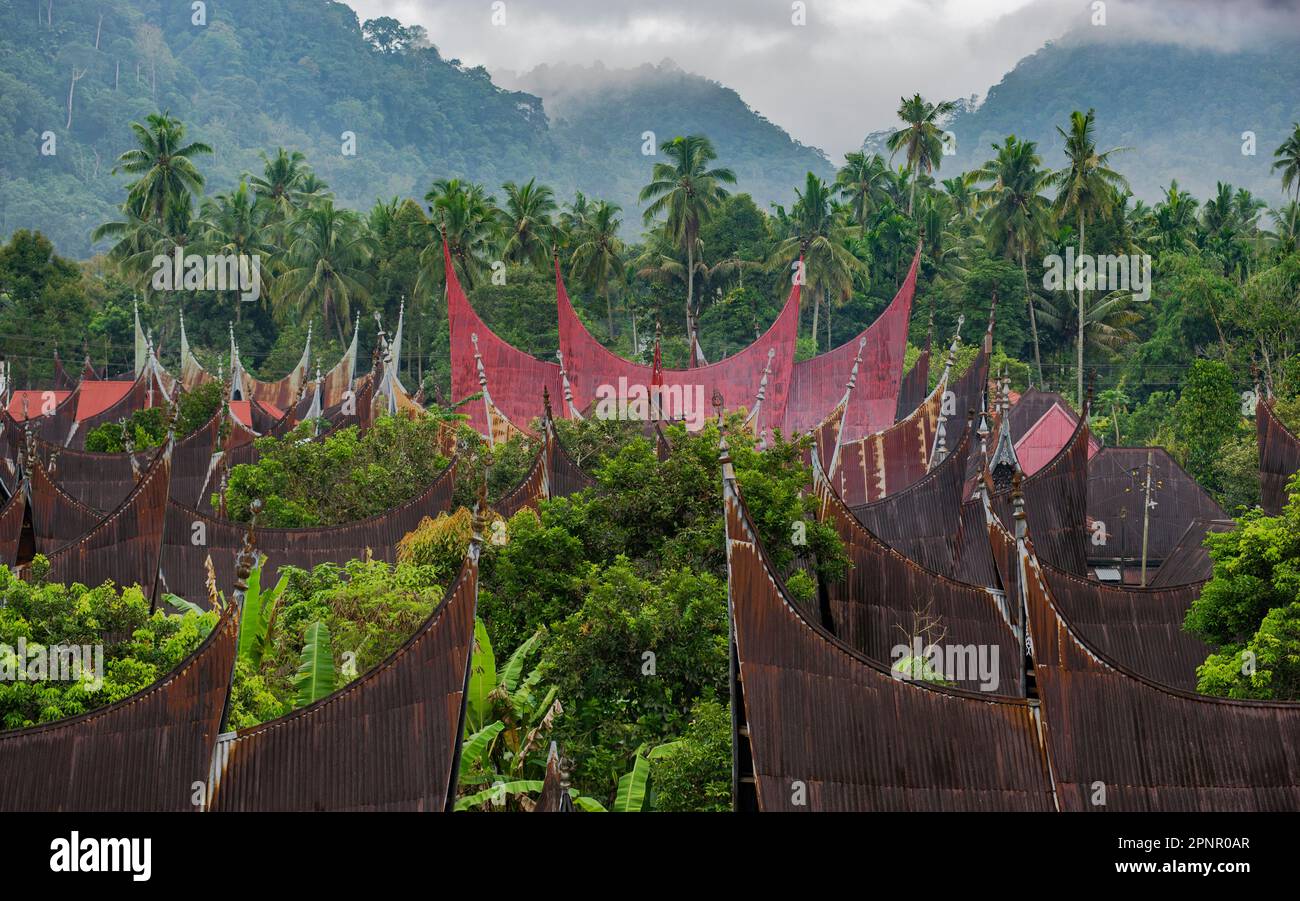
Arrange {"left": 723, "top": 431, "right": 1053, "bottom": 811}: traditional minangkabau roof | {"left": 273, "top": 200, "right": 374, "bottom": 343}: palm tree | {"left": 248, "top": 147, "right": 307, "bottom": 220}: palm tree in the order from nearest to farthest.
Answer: {"left": 723, "top": 431, "right": 1053, "bottom": 811}: traditional minangkabau roof < {"left": 273, "top": 200, "right": 374, "bottom": 343}: palm tree < {"left": 248, "top": 147, "right": 307, "bottom": 220}: palm tree

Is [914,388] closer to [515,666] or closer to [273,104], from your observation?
[515,666]

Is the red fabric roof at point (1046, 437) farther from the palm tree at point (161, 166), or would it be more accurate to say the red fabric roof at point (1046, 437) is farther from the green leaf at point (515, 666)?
the palm tree at point (161, 166)

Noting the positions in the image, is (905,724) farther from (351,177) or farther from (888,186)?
(351,177)

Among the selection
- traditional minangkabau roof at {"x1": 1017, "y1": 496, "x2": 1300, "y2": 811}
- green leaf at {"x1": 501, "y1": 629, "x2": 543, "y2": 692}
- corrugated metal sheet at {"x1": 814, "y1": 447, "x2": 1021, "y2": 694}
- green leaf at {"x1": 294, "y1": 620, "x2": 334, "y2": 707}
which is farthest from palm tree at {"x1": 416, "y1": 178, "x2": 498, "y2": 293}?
traditional minangkabau roof at {"x1": 1017, "y1": 496, "x2": 1300, "y2": 811}

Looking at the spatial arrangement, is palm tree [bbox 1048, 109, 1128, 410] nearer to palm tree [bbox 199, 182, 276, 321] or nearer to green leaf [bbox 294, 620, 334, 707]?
palm tree [bbox 199, 182, 276, 321]

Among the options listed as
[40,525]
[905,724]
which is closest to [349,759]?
[905,724]

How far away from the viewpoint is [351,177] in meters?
163

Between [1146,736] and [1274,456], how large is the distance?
1467cm

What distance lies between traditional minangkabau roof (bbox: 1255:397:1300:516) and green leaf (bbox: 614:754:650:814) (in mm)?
15172

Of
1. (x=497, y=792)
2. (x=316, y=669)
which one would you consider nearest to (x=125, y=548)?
(x=316, y=669)

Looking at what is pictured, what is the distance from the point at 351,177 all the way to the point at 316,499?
138 meters

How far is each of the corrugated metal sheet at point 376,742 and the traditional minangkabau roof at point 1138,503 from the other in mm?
23244

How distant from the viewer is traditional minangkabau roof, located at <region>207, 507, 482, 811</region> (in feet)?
47.1
